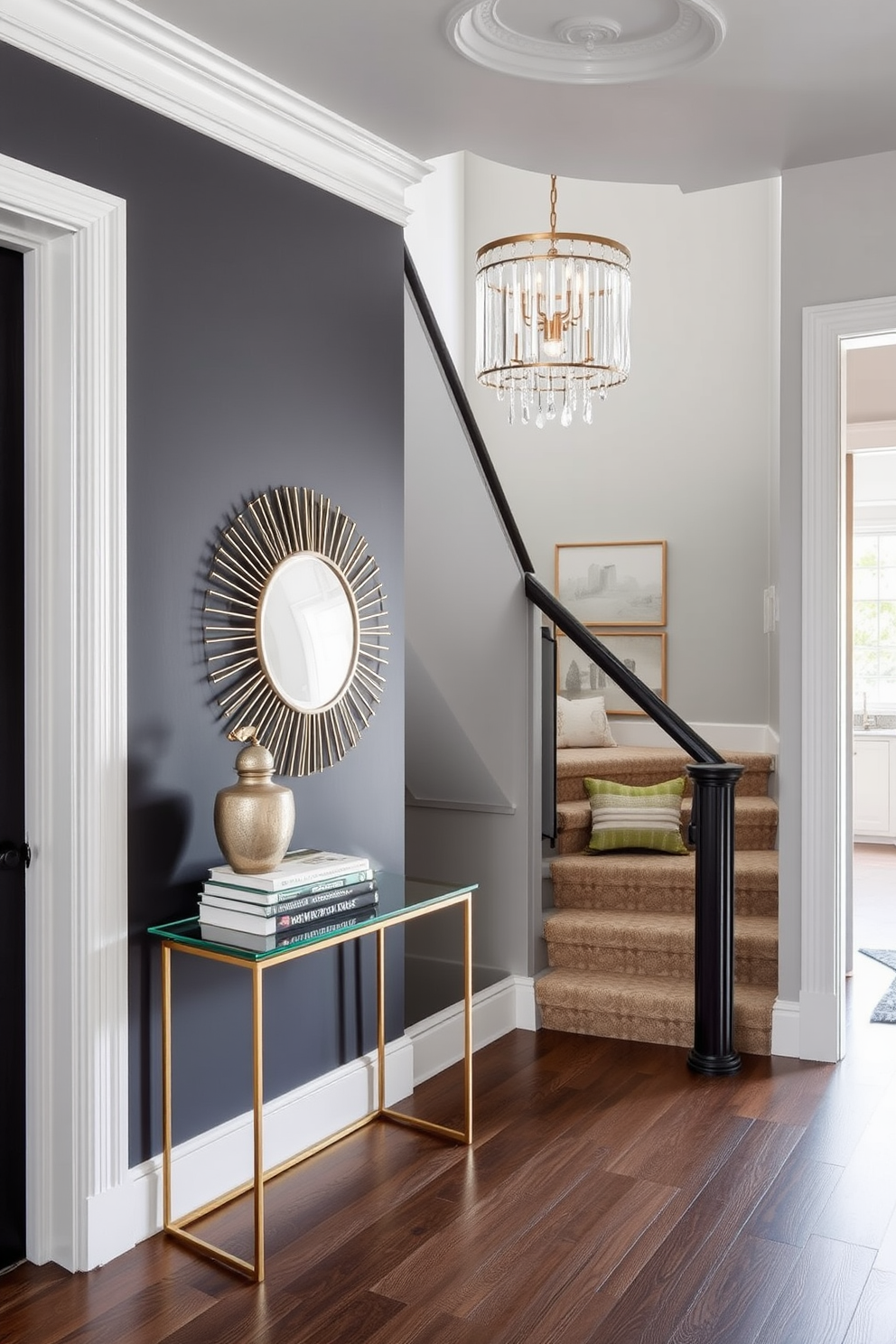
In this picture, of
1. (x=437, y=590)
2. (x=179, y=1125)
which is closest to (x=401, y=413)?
(x=437, y=590)

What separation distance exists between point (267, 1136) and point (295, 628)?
50.3 inches

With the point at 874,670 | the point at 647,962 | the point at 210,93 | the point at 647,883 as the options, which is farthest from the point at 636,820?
the point at 874,670

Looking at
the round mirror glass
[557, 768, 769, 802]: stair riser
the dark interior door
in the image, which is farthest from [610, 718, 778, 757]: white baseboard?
the dark interior door

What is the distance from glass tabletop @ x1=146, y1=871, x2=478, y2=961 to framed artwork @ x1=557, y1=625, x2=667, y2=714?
3.33 meters

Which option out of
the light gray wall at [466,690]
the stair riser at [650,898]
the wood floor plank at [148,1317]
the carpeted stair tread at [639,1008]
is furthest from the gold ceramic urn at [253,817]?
the stair riser at [650,898]

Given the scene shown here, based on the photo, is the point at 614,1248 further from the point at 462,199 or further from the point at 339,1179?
the point at 462,199

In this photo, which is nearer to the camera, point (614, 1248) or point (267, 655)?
point (614, 1248)

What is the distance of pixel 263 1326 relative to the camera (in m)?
2.27

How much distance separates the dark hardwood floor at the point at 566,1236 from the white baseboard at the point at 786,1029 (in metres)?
0.18

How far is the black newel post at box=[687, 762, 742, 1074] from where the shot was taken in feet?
12.0

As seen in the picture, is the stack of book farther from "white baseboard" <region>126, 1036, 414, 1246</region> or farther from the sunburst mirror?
"white baseboard" <region>126, 1036, 414, 1246</region>

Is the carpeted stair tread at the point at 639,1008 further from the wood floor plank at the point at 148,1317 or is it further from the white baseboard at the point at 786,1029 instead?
the wood floor plank at the point at 148,1317

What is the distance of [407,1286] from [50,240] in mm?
2310

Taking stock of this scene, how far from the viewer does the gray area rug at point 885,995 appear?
4.19 meters
